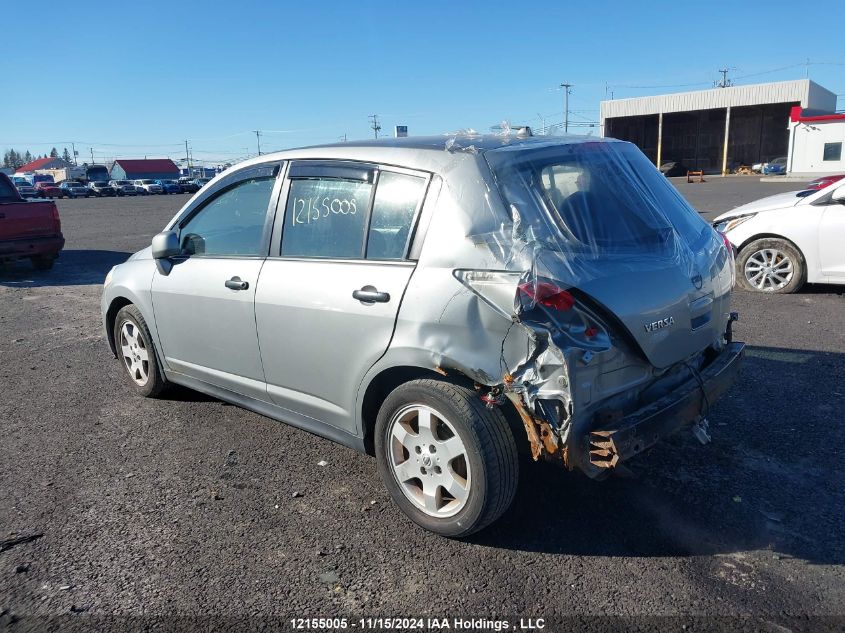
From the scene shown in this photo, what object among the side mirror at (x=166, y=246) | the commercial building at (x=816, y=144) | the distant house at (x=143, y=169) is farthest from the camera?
the distant house at (x=143, y=169)

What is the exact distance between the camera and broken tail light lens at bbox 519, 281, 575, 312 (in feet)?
9.60

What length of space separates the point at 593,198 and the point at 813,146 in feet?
150

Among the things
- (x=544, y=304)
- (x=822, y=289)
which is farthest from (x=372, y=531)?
(x=822, y=289)

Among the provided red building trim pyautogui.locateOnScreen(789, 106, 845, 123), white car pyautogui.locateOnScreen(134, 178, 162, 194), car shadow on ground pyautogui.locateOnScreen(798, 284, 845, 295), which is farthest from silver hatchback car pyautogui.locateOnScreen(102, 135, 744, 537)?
white car pyautogui.locateOnScreen(134, 178, 162, 194)

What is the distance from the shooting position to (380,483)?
13.1 feet

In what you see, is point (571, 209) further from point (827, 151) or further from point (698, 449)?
point (827, 151)

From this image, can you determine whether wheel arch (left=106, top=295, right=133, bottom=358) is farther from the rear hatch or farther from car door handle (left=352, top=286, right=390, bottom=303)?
the rear hatch

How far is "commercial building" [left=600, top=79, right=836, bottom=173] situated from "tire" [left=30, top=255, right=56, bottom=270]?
55615 mm

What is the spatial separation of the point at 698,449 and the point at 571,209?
6.01 ft

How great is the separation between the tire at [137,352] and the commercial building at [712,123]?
59.7m

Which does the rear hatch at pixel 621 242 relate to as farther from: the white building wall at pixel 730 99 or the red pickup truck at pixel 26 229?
the white building wall at pixel 730 99

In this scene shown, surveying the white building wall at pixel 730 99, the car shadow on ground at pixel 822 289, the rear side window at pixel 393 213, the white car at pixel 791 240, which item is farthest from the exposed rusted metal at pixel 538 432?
the white building wall at pixel 730 99

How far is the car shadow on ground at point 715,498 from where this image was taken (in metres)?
3.30

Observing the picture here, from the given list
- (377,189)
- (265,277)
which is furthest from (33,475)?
(377,189)
